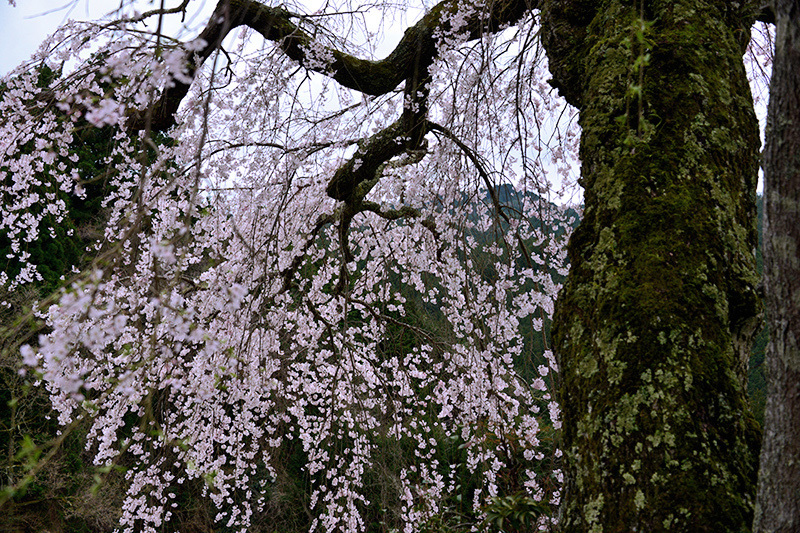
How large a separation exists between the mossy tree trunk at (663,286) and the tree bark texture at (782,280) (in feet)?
0.39

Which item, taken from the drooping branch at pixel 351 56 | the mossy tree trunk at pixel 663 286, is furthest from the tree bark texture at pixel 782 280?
Result: the drooping branch at pixel 351 56

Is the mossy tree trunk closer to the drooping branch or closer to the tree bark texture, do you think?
the tree bark texture

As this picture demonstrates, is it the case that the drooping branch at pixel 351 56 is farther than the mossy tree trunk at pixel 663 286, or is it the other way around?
the drooping branch at pixel 351 56

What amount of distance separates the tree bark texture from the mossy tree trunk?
12 cm

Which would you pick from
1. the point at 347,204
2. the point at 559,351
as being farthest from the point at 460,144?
the point at 559,351

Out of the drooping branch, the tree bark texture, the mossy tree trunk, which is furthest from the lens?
the drooping branch

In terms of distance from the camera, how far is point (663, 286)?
3.35 ft

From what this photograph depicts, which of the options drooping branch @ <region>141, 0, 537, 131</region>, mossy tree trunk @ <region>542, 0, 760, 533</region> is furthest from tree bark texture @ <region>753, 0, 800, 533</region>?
drooping branch @ <region>141, 0, 537, 131</region>

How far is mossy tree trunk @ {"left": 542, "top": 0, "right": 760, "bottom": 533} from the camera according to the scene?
0.87m

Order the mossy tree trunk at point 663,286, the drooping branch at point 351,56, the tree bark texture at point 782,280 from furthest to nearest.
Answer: the drooping branch at point 351,56
the mossy tree trunk at point 663,286
the tree bark texture at point 782,280

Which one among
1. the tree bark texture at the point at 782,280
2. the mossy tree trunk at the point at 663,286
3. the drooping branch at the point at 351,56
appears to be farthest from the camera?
the drooping branch at the point at 351,56

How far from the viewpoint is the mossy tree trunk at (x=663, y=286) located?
0.87 metres

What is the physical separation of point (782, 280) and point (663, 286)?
268 millimetres

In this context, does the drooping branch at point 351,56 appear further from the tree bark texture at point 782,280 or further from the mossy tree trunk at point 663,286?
the tree bark texture at point 782,280
